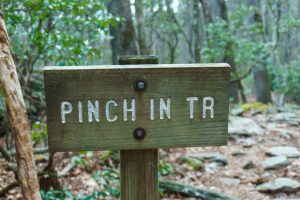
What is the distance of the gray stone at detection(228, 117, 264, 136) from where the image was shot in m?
8.49

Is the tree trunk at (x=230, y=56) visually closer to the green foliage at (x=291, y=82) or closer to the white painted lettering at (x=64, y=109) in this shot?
the green foliage at (x=291, y=82)

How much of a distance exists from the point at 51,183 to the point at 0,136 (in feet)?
11.4

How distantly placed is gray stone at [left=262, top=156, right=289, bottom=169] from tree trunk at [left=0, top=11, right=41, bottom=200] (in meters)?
4.53

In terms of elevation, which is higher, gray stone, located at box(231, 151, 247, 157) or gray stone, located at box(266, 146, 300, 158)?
gray stone, located at box(266, 146, 300, 158)

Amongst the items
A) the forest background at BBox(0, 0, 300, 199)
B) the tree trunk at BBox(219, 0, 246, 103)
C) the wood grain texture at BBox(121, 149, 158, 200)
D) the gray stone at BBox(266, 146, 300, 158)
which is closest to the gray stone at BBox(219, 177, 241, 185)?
the gray stone at BBox(266, 146, 300, 158)

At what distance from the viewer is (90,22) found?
15.3 feet

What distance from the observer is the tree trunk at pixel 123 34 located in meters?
6.73

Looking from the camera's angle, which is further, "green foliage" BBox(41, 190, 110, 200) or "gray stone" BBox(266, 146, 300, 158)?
"gray stone" BBox(266, 146, 300, 158)

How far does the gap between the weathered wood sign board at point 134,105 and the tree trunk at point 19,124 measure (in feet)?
0.68

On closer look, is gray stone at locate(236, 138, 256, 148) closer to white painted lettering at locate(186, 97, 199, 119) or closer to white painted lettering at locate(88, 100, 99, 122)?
white painted lettering at locate(186, 97, 199, 119)

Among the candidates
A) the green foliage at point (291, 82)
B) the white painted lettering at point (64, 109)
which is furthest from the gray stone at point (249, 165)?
the green foliage at point (291, 82)

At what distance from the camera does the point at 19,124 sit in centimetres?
194

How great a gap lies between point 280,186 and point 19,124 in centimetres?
369

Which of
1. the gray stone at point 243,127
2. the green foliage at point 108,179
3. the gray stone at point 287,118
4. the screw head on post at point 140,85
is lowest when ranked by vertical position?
the gray stone at point 287,118
